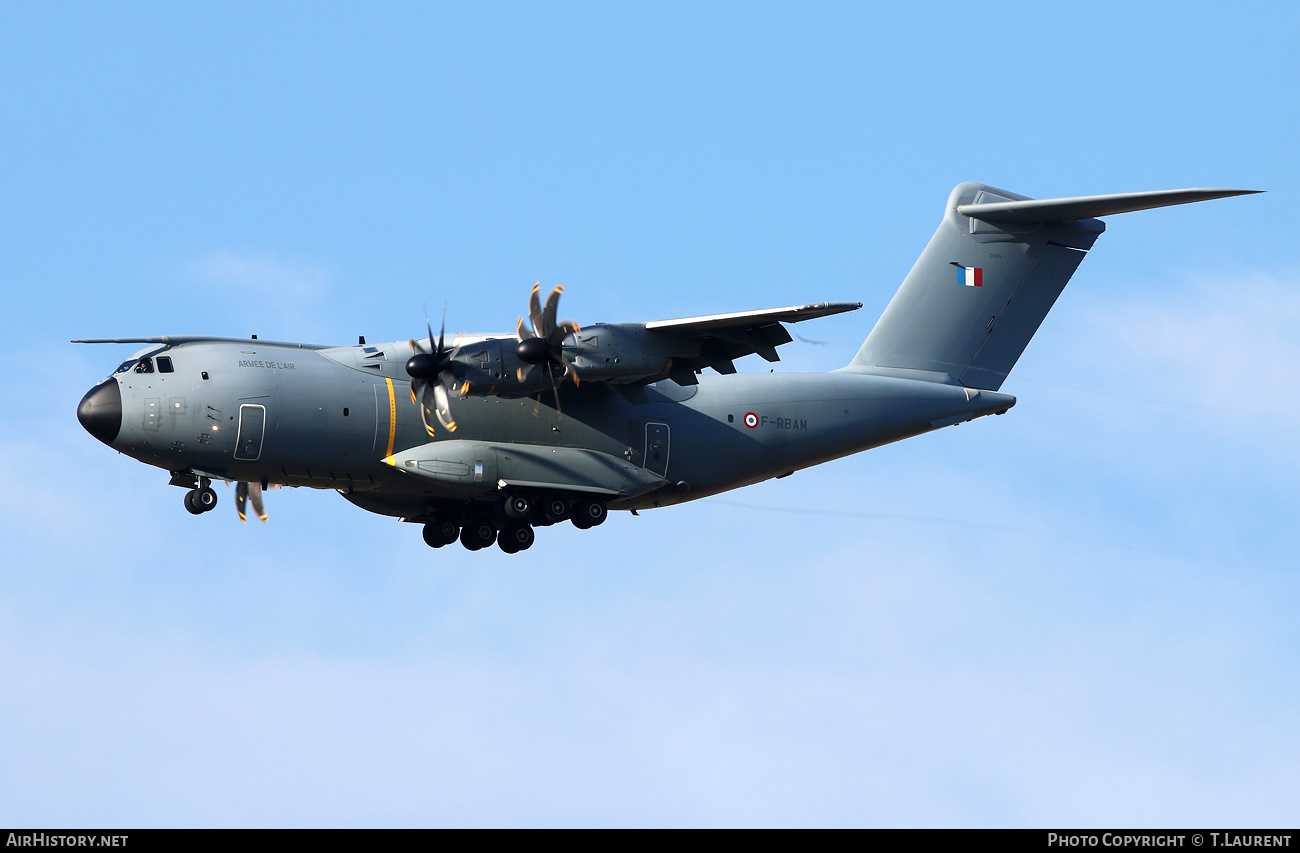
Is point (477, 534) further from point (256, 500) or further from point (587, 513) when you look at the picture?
point (256, 500)

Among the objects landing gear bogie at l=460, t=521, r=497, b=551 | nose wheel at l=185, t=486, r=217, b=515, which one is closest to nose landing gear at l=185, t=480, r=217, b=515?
nose wheel at l=185, t=486, r=217, b=515

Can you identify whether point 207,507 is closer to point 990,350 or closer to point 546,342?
point 546,342

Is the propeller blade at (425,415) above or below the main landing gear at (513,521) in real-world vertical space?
above

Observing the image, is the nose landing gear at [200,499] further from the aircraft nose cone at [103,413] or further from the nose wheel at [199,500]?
the aircraft nose cone at [103,413]

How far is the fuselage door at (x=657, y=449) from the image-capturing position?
21.2 meters

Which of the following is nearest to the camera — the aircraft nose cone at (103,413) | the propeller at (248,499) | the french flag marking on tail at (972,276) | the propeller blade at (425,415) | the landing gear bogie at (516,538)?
the aircraft nose cone at (103,413)

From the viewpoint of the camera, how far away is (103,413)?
61.6 feet

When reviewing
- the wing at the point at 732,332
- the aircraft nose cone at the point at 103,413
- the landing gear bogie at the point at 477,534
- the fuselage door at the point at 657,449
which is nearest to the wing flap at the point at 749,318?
the wing at the point at 732,332

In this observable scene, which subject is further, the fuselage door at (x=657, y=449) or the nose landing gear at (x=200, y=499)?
the fuselage door at (x=657, y=449)

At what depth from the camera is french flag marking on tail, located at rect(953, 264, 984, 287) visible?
2350cm

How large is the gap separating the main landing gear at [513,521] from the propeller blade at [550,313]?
8.78 feet

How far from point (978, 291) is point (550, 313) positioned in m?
7.64
